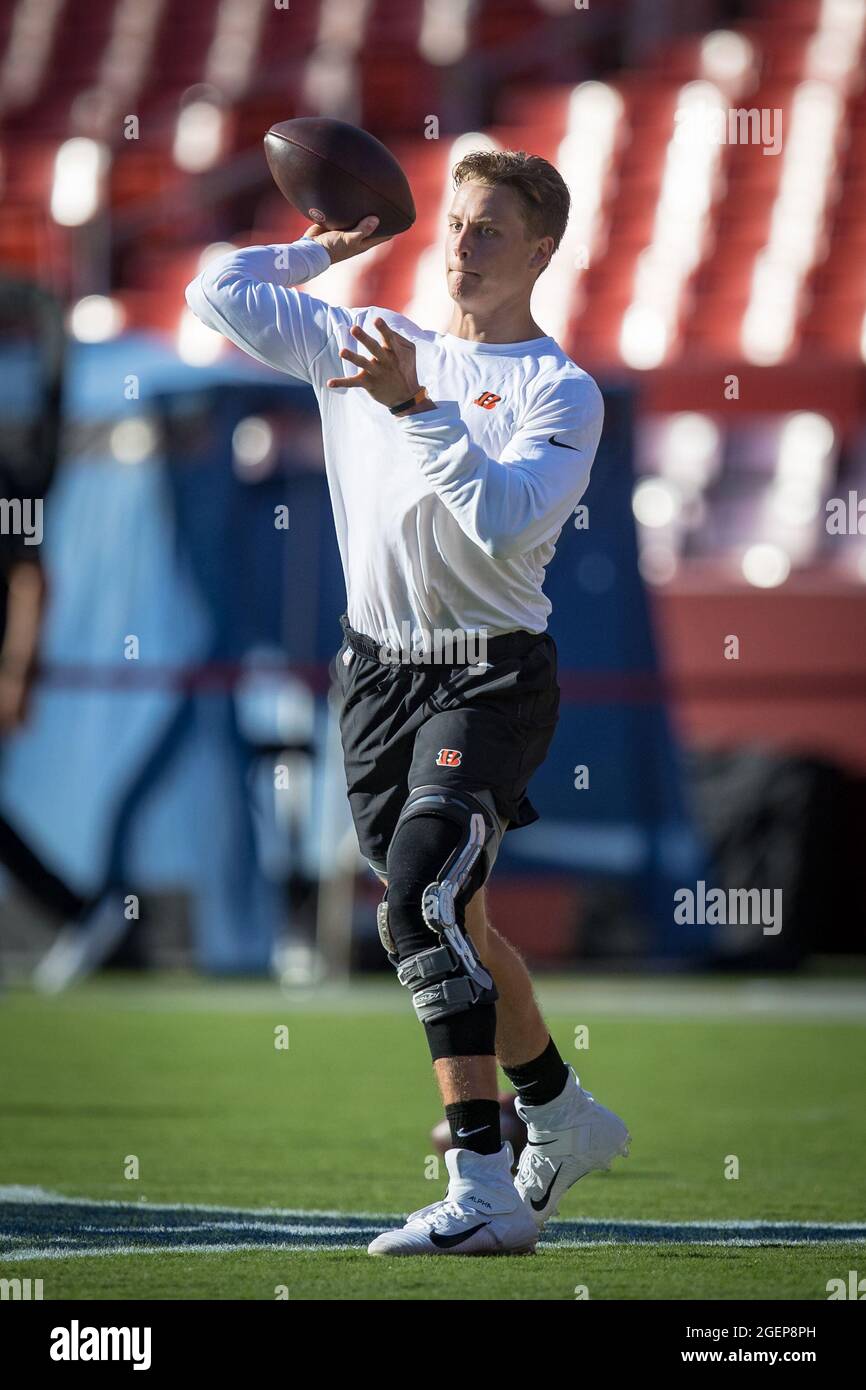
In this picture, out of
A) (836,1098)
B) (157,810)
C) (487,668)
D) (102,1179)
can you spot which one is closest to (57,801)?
(157,810)

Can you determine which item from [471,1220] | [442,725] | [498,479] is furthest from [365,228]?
[471,1220]

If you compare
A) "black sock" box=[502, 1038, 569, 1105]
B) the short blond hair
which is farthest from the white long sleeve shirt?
"black sock" box=[502, 1038, 569, 1105]

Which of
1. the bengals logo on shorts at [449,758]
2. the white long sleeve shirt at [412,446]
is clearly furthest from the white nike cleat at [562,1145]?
the white long sleeve shirt at [412,446]

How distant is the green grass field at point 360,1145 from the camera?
371 centimetres

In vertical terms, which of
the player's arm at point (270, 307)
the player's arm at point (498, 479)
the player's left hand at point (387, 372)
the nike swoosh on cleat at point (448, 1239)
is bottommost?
the nike swoosh on cleat at point (448, 1239)

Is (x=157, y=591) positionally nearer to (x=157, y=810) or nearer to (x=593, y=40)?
(x=157, y=810)

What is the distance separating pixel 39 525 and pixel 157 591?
175 centimetres

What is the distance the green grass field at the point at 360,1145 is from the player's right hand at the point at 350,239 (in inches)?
79.2

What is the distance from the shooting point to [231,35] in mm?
20688

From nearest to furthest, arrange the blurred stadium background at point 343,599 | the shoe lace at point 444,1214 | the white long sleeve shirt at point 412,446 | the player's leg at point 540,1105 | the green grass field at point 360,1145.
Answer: the green grass field at point 360,1145 < the shoe lace at point 444,1214 < the white long sleeve shirt at point 412,446 < the player's leg at point 540,1105 < the blurred stadium background at point 343,599

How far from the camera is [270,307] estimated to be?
423cm

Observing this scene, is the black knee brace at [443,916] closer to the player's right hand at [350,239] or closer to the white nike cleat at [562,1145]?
the white nike cleat at [562,1145]

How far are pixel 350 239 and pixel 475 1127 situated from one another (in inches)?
74.0
